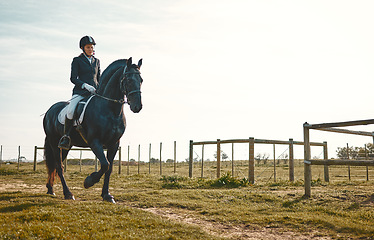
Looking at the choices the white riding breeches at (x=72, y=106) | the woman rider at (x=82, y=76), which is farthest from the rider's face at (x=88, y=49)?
the white riding breeches at (x=72, y=106)

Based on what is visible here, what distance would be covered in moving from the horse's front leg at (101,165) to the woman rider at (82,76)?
1.16 m

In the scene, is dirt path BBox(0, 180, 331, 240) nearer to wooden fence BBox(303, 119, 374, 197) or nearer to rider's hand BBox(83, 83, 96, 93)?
rider's hand BBox(83, 83, 96, 93)

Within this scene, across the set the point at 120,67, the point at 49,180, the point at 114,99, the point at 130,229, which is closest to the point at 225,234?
the point at 130,229

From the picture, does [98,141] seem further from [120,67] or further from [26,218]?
[26,218]

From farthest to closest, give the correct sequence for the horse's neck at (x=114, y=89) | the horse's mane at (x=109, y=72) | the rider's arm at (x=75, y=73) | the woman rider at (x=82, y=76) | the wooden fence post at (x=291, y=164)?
the wooden fence post at (x=291, y=164), the rider's arm at (x=75, y=73), the woman rider at (x=82, y=76), the horse's mane at (x=109, y=72), the horse's neck at (x=114, y=89)

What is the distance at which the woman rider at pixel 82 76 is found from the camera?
28.5 feet

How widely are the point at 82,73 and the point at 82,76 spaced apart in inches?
3.1

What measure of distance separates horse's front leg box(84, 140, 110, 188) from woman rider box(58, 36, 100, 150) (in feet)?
3.81

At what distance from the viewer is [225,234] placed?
6.27 m

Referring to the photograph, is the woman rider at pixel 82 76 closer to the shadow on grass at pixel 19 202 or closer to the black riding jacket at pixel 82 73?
the black riding jacket at pixel 82 73

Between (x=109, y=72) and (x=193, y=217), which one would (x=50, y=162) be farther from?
(x=193, y=217)

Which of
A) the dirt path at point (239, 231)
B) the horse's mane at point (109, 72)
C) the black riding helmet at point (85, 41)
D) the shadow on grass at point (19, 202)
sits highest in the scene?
the black riding helmet at point (85, 41)

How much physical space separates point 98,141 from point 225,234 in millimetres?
3582

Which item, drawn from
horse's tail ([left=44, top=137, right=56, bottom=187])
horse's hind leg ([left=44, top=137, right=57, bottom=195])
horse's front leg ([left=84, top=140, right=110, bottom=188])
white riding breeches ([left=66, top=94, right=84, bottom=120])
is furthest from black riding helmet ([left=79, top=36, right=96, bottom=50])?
horse's tail ([left=44, top=137, right=56, bottom=187])
